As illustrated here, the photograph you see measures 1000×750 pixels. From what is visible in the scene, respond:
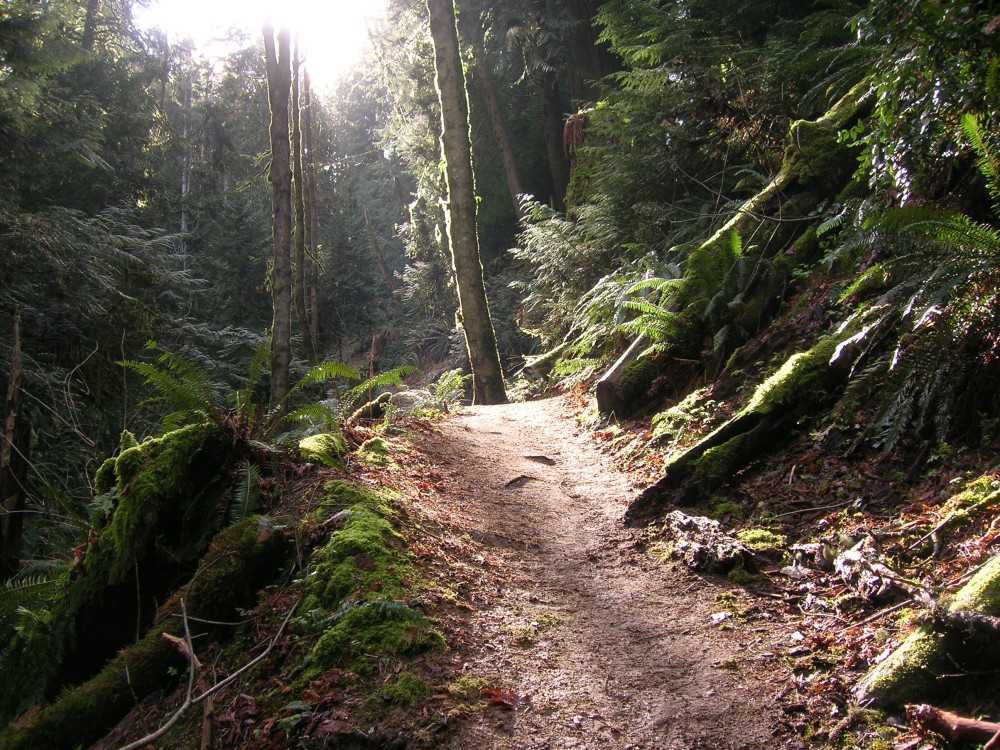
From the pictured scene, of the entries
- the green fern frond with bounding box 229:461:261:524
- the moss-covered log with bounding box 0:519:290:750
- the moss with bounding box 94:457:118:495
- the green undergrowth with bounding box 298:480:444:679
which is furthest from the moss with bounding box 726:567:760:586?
the moss with bounding box 94:457:118:495

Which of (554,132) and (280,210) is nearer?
(280,210)

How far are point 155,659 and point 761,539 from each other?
366 cm

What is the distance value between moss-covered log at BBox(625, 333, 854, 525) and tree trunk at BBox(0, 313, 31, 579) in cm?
516

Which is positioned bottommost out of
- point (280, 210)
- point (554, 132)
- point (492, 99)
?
point (280, 210)

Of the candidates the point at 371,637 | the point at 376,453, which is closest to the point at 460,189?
the point at 376,453

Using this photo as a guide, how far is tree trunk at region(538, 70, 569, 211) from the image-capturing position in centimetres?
1905

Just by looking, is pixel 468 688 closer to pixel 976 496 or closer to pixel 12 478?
pixel 976 496

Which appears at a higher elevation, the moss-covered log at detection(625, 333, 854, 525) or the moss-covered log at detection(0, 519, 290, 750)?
the moss-covered log at detection(625, 333, 854, 525)

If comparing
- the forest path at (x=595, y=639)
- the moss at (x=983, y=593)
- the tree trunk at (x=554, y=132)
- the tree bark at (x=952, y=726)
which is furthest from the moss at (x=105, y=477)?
the tree trunk at (x=554, y=132)

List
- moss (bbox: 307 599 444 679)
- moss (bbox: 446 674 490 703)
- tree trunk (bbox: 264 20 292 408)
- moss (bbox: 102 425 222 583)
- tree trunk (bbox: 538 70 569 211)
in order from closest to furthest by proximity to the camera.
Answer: moss (bbox: 446 674 490 703) < moss (bbox: 307 599 444 679) < moss (bbox: 102 425 222 583) < tree trunk (bbox: 264 20 292 408) < tree trunk (bbox: 538 70 569 211)

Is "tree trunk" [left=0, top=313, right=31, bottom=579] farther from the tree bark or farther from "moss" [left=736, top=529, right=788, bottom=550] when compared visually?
the tree bark

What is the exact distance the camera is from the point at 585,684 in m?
2.88

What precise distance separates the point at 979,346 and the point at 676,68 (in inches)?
307

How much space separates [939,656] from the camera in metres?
2.27
